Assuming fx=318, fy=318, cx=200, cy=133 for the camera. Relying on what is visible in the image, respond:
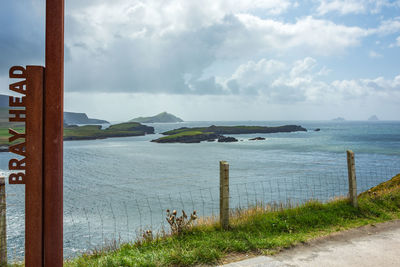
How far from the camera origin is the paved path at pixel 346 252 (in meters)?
4.23

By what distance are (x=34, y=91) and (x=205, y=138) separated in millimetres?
80677

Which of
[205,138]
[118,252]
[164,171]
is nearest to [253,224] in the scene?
[118,252]

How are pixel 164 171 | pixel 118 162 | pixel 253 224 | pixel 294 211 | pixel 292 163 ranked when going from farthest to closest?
pixel 118 162 → pixel 292 163 → pixel 164 171 → pixel 294 211 → pixel 253 224

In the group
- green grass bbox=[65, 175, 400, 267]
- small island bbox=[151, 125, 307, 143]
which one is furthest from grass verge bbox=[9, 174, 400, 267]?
small island bbox=[151, 125, 307, 143]

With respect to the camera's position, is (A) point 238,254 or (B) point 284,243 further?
(B) point 284,243

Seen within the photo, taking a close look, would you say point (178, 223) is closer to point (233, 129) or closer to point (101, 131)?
point (101, 131)

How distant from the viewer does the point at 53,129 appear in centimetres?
301

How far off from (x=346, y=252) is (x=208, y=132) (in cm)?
8664

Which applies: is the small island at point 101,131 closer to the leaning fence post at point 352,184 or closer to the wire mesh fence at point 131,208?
the wire mesh fence at point 131,208

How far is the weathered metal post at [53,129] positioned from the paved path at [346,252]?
2.21 meters

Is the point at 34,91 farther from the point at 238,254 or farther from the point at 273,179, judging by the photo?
the point at 273,179

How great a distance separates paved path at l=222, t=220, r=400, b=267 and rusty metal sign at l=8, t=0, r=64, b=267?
2.28 m

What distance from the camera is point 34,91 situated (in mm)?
2959

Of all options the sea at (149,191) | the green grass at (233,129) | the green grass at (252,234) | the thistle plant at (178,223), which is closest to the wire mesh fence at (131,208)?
the sea at (149,191)
